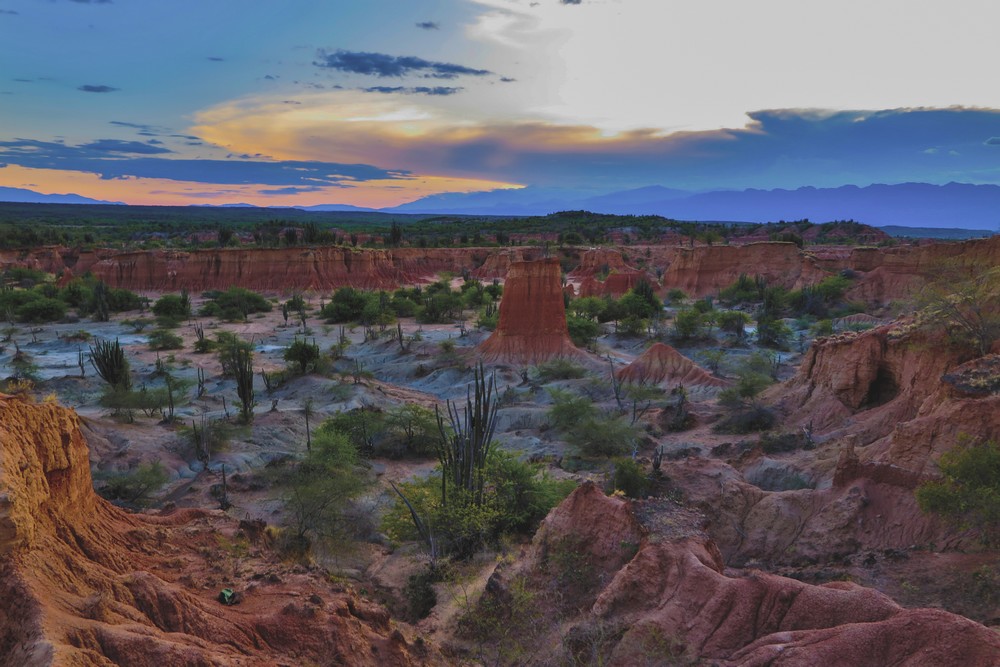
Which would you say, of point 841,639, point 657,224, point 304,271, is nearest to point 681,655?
point 841,639

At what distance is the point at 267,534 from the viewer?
1179 centimetres

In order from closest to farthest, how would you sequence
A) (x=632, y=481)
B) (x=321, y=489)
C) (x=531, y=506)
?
(x=321, y=489) < (x=632, y=481) < (x=531, y=506)

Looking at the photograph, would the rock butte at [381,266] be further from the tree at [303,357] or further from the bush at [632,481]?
the bush at [632,481]

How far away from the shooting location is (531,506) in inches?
615

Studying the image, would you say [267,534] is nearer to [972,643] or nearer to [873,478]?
[972,643]

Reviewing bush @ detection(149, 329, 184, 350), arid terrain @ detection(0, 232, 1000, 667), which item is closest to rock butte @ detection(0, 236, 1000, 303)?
arid terrain @ detection(0, 232, 1000, 667)

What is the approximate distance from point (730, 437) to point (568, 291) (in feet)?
124

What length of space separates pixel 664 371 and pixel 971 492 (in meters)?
20.5

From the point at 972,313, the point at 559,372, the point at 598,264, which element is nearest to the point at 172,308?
the point at 559,372

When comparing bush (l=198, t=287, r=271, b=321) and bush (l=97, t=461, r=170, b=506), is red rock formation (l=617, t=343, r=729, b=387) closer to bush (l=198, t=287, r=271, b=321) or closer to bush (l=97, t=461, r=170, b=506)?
bush (l=97, t=461, r=170, b=506)

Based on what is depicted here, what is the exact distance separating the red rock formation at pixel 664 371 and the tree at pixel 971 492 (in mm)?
18553

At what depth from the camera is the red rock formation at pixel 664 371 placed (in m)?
30.3

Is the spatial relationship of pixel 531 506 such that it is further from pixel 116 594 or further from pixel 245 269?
pixel 245 269

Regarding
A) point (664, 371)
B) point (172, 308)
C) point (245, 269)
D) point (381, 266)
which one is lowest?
point (664, 371)
